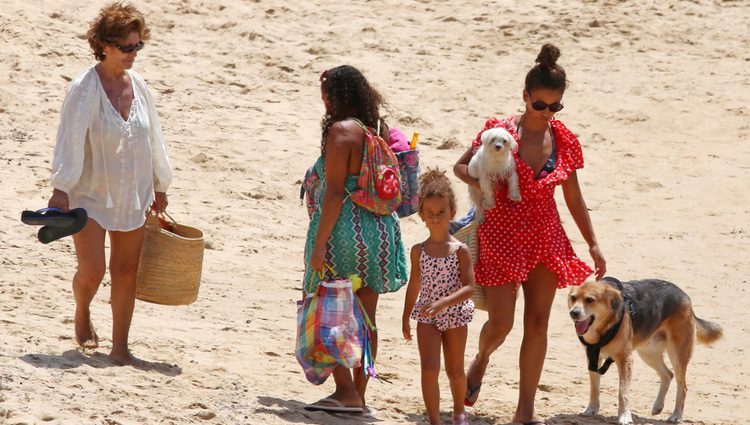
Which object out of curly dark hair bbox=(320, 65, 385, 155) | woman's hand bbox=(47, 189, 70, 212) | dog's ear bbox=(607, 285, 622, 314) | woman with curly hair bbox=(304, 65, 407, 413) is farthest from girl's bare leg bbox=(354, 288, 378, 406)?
dog's ear bbox=(607, 285, 622, 314)

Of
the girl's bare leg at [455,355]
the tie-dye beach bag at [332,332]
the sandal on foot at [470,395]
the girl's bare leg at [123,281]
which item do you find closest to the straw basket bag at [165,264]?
the girl's bare leg at [123,281]

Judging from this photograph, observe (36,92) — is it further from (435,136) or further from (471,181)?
(471,181)

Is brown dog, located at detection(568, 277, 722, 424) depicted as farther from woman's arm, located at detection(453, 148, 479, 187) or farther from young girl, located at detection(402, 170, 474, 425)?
young girl, located at detection(402, 170, 474, 425)

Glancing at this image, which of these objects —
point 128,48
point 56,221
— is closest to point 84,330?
point 56,221

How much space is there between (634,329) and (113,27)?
12.5ft

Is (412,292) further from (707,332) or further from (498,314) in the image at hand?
→ (707,332)

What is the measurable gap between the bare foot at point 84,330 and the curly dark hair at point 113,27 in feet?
4.45

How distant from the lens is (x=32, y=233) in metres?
9.60

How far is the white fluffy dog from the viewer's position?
659cm

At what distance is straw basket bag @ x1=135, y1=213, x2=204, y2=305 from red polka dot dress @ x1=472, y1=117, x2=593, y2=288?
1557 millimetres

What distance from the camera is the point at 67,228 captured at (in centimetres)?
633

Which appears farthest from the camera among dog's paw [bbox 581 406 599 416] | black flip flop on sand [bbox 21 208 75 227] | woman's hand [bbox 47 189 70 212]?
dog's paw [bbox 581 406 599 416]

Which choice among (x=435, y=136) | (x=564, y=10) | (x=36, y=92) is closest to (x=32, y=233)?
(x=36, y=92)

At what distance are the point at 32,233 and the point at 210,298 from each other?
1.42 metres
